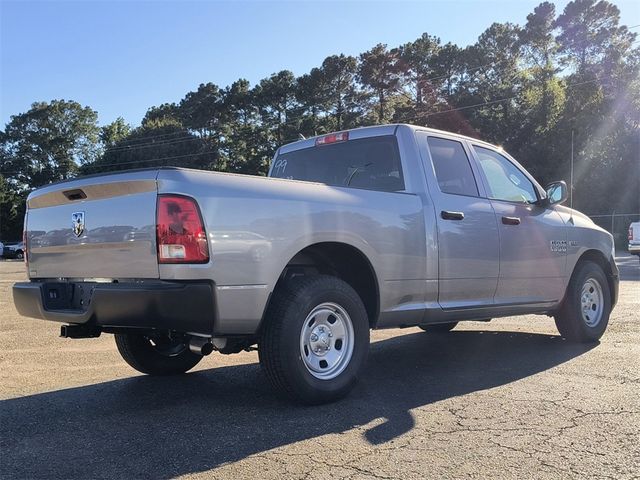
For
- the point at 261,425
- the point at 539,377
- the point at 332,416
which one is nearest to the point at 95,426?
the point at 261,425

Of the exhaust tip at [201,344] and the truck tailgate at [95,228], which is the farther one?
the exhaust tip at [201,344]

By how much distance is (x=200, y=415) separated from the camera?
4.02 metres

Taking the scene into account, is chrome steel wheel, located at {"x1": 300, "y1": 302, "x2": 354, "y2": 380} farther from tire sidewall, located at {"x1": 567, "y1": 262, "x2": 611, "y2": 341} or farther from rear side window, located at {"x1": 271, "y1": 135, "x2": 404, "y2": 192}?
tire sidewall, located at {"x1": 567, "y1": 262, "x2": 611, "y2": 341}

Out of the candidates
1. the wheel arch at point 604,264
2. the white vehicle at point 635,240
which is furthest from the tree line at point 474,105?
the wheel arch at point 604,264

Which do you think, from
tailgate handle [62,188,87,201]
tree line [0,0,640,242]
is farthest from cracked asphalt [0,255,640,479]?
tree line [0,0,640,242]

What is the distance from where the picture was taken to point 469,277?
16.9 feet

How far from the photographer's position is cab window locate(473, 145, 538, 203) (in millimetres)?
5789

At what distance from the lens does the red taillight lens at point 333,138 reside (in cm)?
551

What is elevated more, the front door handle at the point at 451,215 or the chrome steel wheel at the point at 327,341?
the front door handle at the point at 451,215

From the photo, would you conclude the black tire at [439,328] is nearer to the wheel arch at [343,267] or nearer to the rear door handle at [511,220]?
the rear door handle at [511,220]

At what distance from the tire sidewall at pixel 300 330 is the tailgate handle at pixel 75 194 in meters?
1.63

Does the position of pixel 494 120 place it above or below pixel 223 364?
above

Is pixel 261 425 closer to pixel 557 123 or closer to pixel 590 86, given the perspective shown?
pixel 557 123

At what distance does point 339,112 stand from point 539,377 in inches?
2078
